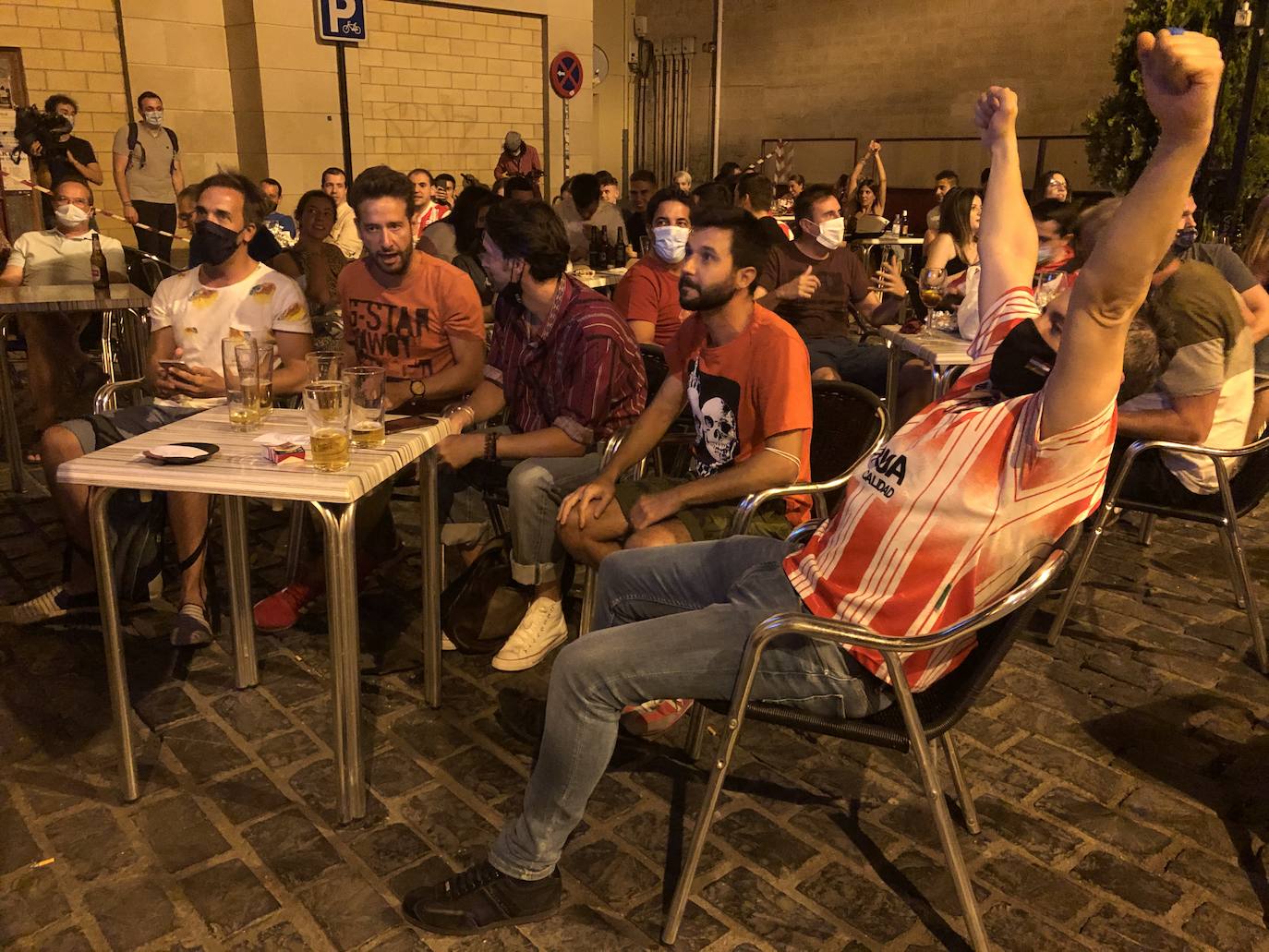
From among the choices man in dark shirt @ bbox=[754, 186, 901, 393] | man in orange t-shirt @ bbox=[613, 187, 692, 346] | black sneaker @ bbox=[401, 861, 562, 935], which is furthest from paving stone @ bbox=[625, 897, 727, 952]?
man in dark shirt @ bbox=[754, 186, 901, 393]

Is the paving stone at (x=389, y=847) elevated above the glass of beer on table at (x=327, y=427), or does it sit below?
below

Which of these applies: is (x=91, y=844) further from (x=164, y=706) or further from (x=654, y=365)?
(x=654, y=365)

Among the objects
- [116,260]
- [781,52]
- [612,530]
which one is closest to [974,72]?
[781,52]

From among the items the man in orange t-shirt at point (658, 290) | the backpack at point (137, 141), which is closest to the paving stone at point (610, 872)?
the man in orange t-shirt at point (658, 290)

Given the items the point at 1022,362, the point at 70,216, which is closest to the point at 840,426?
the point at 1022,362

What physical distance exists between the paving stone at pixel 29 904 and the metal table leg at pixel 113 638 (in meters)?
0.29

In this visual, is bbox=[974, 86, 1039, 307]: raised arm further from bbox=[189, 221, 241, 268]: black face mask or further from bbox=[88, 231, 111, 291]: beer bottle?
bbox=[88, 231, 111, 291]: beer bottle

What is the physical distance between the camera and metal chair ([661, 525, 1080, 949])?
71.6 inches

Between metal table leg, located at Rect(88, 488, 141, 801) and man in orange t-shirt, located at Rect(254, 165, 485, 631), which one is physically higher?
man in orange t-shirt, located at Rect(254, 165, 485, 631)

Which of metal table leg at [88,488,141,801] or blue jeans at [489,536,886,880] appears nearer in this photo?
blue jeans at [489,536,886,880]

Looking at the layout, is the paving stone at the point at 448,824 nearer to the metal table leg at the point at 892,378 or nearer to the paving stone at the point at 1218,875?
the paving stone at the point at 1218,875

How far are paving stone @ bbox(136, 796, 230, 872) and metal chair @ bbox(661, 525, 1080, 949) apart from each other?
3.51 ft

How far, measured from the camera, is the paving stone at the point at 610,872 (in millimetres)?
2236

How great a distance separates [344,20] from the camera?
7.93 m
